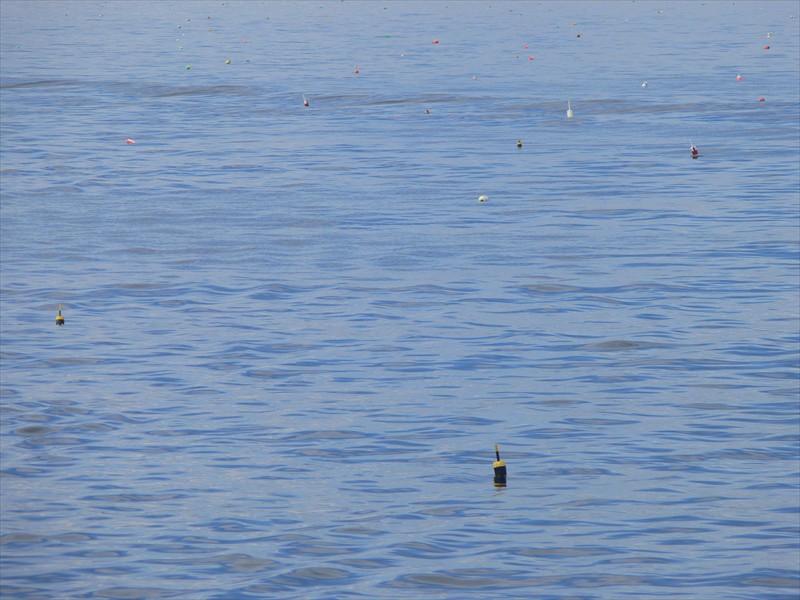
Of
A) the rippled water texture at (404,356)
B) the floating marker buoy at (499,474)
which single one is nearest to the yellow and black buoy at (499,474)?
the floating marker buoy at (499,474)

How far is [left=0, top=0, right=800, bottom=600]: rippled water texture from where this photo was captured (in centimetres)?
993

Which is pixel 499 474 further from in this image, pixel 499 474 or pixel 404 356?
pixel 404 356

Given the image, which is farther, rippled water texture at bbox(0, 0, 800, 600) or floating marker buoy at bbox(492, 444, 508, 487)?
floating marker buoy at bbox(492, 444, 508, 487)

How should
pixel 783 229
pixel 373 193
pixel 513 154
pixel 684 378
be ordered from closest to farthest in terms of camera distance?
1. pixel 684 378
2. pixel 783 229
3. pixel 373 193
4. pixel 513 154

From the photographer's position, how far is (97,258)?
1955 centimetres

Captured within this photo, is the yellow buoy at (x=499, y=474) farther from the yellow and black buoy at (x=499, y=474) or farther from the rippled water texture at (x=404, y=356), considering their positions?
the rippled water texture at (x=404, y=356)

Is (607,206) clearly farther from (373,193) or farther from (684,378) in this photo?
(684,378)

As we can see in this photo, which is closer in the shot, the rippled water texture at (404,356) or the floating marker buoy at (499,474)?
the rippled water texture at (404,356)

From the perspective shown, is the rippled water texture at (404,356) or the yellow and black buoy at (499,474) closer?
the rippled water texture at (404,356)

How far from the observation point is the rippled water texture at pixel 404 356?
9.93 m

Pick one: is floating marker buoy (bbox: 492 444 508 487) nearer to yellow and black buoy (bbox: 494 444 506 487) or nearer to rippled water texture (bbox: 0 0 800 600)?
yellow and black buoy (bbox: 494 444 506 487)

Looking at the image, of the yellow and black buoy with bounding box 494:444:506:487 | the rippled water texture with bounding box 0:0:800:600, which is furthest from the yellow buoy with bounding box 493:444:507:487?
the rippled water texture with bounding box 0:0:800:600

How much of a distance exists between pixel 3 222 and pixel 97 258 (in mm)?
3513

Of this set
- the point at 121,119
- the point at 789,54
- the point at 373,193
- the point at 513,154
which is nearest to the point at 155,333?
the point at 373,193
